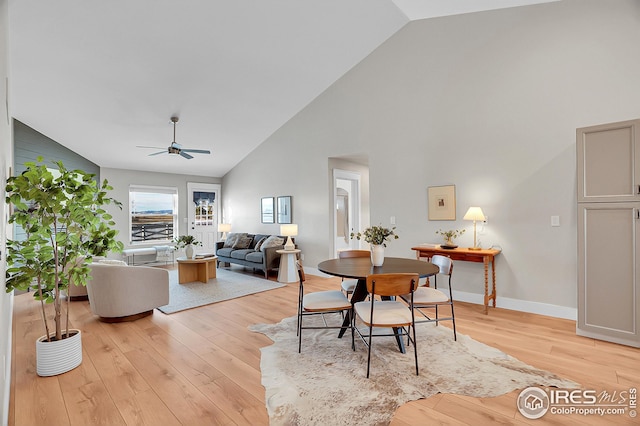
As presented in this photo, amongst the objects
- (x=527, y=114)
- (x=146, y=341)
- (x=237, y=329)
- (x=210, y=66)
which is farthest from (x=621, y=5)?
(x=146, y=341)

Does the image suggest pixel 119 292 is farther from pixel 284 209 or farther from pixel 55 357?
pixel 284 209

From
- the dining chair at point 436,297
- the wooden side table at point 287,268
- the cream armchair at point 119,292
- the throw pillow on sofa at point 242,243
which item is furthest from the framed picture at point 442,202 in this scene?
the throw pillow on sofa at point 242,243

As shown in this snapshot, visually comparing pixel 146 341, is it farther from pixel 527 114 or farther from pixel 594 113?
pixel 594 113

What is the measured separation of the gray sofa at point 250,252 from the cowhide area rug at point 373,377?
316 centimetres

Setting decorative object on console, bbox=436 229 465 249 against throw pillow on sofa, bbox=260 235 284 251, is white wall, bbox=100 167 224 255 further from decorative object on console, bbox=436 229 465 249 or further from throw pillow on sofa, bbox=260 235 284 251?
decorative object on console, bbox=436 229 465 249

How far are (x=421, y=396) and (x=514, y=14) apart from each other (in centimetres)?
450

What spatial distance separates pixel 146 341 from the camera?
315 centimetres

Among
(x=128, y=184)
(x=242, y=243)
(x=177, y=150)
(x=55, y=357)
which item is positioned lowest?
(x=55, y=357)

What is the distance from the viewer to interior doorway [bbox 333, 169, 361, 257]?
6.47 meters

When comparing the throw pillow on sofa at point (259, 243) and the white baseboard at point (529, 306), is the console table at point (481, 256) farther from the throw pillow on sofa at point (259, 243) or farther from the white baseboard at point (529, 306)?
the throw pillow on sofa at point (259, 243)

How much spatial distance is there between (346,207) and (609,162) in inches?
238

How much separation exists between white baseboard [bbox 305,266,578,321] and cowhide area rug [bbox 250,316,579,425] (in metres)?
1.38

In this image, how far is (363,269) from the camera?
2930mm

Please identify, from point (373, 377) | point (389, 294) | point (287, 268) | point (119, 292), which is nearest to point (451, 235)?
point (389, 294)
